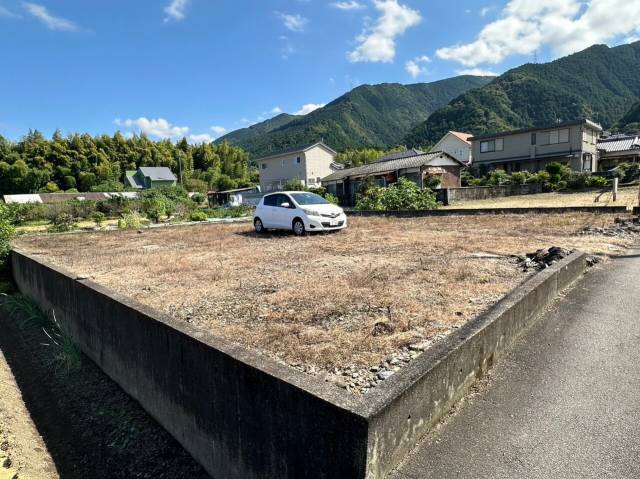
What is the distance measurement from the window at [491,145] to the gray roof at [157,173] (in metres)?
41.0

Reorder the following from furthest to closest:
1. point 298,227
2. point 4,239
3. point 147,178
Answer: point 147,178 → point 298,227 → point 4,239

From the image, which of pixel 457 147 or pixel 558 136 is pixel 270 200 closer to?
pixel 558 136

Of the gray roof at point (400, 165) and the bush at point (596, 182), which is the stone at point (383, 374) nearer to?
the bush at point (596, 182)

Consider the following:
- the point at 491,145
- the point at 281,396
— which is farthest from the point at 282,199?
the point at 491,145

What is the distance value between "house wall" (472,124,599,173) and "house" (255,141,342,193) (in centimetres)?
1634

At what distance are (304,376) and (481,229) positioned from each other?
9087 mm

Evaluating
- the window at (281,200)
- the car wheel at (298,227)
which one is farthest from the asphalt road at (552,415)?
the window at (281,200)

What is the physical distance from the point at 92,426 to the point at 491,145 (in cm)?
3711

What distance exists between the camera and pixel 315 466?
188 cm

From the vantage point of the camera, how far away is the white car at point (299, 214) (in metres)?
10.5

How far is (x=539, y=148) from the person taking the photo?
31844mm

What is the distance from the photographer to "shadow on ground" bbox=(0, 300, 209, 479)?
122 inches

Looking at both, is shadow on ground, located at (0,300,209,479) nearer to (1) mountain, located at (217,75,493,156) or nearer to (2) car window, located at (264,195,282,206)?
(2) car window, located at (264,195,282,206)

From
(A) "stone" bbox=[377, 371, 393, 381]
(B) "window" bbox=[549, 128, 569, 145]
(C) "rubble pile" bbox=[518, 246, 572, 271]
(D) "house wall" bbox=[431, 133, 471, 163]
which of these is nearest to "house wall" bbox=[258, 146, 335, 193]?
(D) "house wall" bbox=[431, 133, 471, 163]
